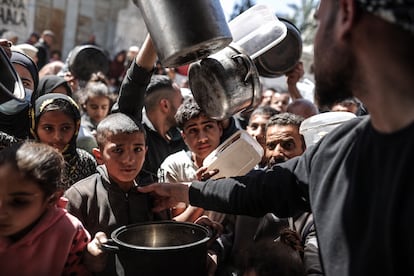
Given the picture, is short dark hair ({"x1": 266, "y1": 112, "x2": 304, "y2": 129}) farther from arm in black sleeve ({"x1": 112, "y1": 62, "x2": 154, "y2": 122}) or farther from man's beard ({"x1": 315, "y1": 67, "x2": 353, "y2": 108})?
man's beard ({"x1": 315, "y1": 67, "x2": 353, "y2": 108})

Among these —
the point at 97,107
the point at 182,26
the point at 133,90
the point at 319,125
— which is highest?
the point at 182,26

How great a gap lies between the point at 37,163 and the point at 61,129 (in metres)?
1.11

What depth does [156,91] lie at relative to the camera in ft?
12.2

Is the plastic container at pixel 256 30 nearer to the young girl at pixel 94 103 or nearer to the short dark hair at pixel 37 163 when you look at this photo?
the short dark hair at pixel 37 163

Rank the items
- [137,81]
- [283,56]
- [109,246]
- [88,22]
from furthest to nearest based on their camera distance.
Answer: [88,22] < [283,56] < [137,81] < [109,246]

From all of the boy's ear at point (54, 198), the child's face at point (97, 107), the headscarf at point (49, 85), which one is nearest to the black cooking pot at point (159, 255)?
the boy's ear at point (54, 198)

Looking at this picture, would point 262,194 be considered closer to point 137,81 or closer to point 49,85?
point 137,81

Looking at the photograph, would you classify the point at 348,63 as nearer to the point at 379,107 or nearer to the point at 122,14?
the point at 379,107

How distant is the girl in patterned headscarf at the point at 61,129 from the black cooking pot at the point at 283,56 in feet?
4.85

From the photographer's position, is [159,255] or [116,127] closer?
[159,255]

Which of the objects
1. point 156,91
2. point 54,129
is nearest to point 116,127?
point 54,129

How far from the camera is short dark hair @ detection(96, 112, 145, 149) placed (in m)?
2.16

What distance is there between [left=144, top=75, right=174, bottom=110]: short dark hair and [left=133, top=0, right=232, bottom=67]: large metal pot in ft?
6.43

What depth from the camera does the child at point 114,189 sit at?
1.96 meters
